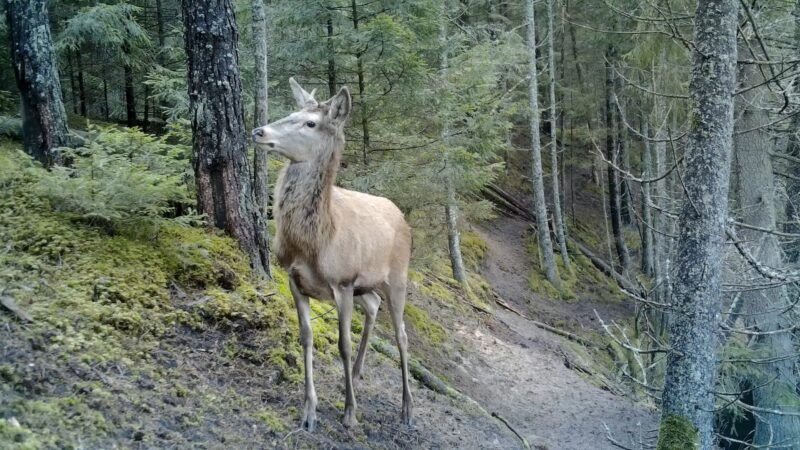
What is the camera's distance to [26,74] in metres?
7.71

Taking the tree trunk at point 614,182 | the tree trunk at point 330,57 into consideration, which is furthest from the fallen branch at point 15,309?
the tree trunk at point 614,182

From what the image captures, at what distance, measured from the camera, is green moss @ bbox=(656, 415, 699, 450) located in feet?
16.6

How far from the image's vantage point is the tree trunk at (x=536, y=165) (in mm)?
20203

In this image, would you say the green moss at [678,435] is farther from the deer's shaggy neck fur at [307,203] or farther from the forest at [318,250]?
the deer's shaggy neck fur at [307,203]

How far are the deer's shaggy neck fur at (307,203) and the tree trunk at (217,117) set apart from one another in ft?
3.67

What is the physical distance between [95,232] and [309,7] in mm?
6045

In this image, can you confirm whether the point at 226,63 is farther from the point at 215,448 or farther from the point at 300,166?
the point at 215,448

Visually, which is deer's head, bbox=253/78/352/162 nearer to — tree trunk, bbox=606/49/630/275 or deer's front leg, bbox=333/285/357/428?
deer's front leg, bbox=333/285/357/428

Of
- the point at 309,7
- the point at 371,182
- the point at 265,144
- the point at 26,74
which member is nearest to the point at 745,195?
the point at 371,182

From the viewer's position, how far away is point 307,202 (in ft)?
18.5

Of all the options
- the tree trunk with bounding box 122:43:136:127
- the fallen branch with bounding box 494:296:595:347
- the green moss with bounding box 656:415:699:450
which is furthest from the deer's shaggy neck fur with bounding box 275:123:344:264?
the fallen branch with bounding box 494:296:595:347

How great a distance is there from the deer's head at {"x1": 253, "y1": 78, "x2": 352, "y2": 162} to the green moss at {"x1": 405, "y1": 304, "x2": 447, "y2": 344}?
5812 millimetres

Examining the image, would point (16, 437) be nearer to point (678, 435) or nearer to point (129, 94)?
point (678, 435)

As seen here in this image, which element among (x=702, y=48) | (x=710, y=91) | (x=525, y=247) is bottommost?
(x=525, y=247)
